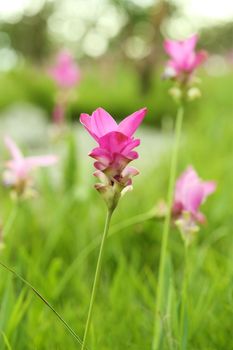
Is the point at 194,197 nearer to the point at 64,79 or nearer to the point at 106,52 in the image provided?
the point at 64,79

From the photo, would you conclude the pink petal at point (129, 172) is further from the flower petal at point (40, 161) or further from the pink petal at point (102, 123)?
the flower petal at point (40, 161)

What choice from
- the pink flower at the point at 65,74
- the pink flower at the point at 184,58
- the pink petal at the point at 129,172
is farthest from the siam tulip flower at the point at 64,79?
the pink petal at the point at 129,172

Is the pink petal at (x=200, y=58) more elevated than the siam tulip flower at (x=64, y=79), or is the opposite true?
the siam tulip flower at (x=64, y=79)

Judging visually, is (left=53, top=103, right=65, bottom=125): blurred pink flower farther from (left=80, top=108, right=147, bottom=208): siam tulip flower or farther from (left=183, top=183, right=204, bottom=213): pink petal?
(left=80, top=108, right=147, bottom=208): siam tulip flower

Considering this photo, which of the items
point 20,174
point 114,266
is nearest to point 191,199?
point 20,174

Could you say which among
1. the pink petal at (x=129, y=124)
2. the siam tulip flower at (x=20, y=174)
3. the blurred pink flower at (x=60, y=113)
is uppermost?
the blurred pink flower at (x=60, y=113)

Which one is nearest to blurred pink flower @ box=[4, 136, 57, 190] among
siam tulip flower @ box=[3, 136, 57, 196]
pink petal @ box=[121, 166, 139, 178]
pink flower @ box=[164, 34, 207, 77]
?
siam tulip flower @ box=[3, 136, 57, 196]

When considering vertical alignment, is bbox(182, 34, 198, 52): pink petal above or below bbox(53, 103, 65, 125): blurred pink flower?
below
